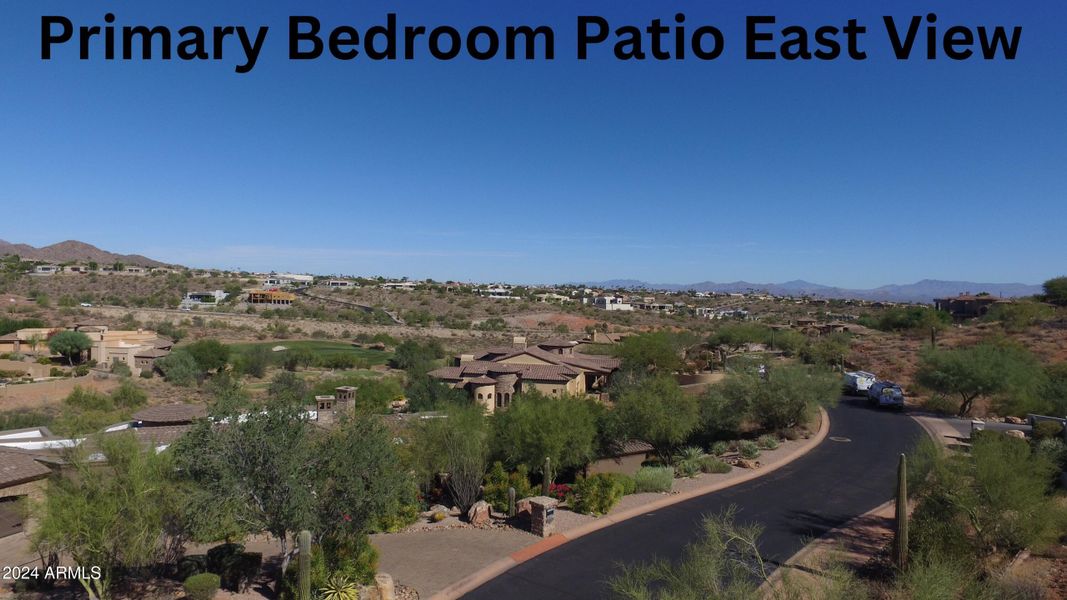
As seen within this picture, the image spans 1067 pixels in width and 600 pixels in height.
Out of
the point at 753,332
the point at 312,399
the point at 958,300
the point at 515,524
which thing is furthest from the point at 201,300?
the point at 958,300

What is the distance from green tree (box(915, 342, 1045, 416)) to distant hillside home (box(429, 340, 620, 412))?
19832mm

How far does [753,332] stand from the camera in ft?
217

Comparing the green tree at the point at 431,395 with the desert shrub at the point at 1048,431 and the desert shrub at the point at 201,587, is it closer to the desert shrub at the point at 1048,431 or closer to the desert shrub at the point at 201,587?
the desert shrub at the point at 201,587

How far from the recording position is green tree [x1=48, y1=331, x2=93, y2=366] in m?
56.3

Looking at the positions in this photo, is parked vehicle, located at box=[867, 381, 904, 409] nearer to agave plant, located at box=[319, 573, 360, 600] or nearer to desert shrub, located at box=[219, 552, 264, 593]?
agave plant, located at box=[319, 573, 360, 600]

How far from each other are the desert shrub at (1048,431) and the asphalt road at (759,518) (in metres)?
4.80

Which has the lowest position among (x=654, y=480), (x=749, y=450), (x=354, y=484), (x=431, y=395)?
(x=749, y=450)

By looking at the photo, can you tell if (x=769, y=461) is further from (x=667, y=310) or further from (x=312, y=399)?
(x=667, y=310)

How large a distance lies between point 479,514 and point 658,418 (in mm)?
9988

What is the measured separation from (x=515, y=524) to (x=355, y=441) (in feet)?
22.9

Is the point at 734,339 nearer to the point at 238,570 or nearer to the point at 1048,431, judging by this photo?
the point at 1048,431

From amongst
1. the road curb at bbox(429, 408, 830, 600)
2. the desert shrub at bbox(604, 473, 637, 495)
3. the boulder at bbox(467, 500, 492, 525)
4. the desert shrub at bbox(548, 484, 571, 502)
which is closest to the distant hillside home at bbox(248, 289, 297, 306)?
the desert shrub at bbox(548, 484, 571, 502)

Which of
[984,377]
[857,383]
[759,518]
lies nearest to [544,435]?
→ [759,518]

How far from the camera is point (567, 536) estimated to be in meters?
17.6
